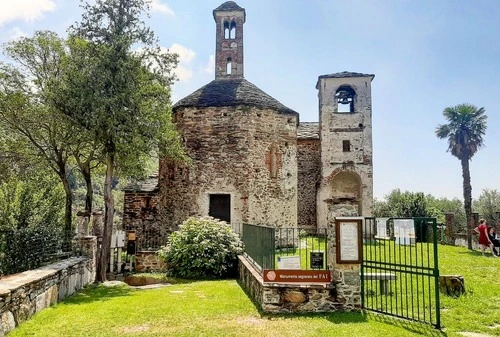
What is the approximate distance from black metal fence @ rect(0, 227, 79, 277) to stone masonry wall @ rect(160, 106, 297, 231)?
882 cm

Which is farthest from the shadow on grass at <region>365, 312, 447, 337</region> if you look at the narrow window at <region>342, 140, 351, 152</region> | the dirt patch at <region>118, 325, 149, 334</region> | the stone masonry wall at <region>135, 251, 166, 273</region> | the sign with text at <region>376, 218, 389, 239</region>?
the narrow window at <region>342, 140, 351, 152</region>

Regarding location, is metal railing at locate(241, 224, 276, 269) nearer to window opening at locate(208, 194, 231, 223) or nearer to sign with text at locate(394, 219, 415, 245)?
sign with text at locate(394, 219, 415, 245)

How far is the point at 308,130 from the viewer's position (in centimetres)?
2659

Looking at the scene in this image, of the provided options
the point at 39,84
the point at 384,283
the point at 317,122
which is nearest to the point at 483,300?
the point at 384,283

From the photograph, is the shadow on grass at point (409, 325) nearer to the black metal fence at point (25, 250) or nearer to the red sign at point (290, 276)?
the red sign at point (290, 276)

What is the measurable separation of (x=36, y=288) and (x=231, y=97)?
1422cm

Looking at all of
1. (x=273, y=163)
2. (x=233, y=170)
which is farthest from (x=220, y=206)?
(x=273, y=163)

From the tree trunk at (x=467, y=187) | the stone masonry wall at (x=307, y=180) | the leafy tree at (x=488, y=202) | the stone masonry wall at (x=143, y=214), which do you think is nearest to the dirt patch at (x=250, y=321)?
the stone masonry wall at (x=143, y=214)

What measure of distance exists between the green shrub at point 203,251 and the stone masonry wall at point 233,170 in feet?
14.4

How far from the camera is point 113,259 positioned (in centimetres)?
1570

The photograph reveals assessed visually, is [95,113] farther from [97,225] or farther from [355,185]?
[355,185]

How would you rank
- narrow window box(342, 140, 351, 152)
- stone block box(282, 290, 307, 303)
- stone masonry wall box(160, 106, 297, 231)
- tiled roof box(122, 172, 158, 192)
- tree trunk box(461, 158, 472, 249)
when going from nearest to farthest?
stone block box(282, 290, 307, 303), stone masonry wall box(160, 106, 297, 231), tiled roof box(122, 172, 158, 192), tree trunk box(461, 158, 472, 249), narrow window box(342, 140, 351, 152)

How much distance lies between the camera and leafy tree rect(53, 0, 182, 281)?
13.0 meters

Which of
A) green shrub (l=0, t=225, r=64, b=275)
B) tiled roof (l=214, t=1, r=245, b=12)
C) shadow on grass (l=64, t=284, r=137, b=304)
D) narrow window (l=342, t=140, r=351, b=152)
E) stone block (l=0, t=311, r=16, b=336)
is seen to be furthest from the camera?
tiled roof (l=214, t=1, r=245, b=12)
